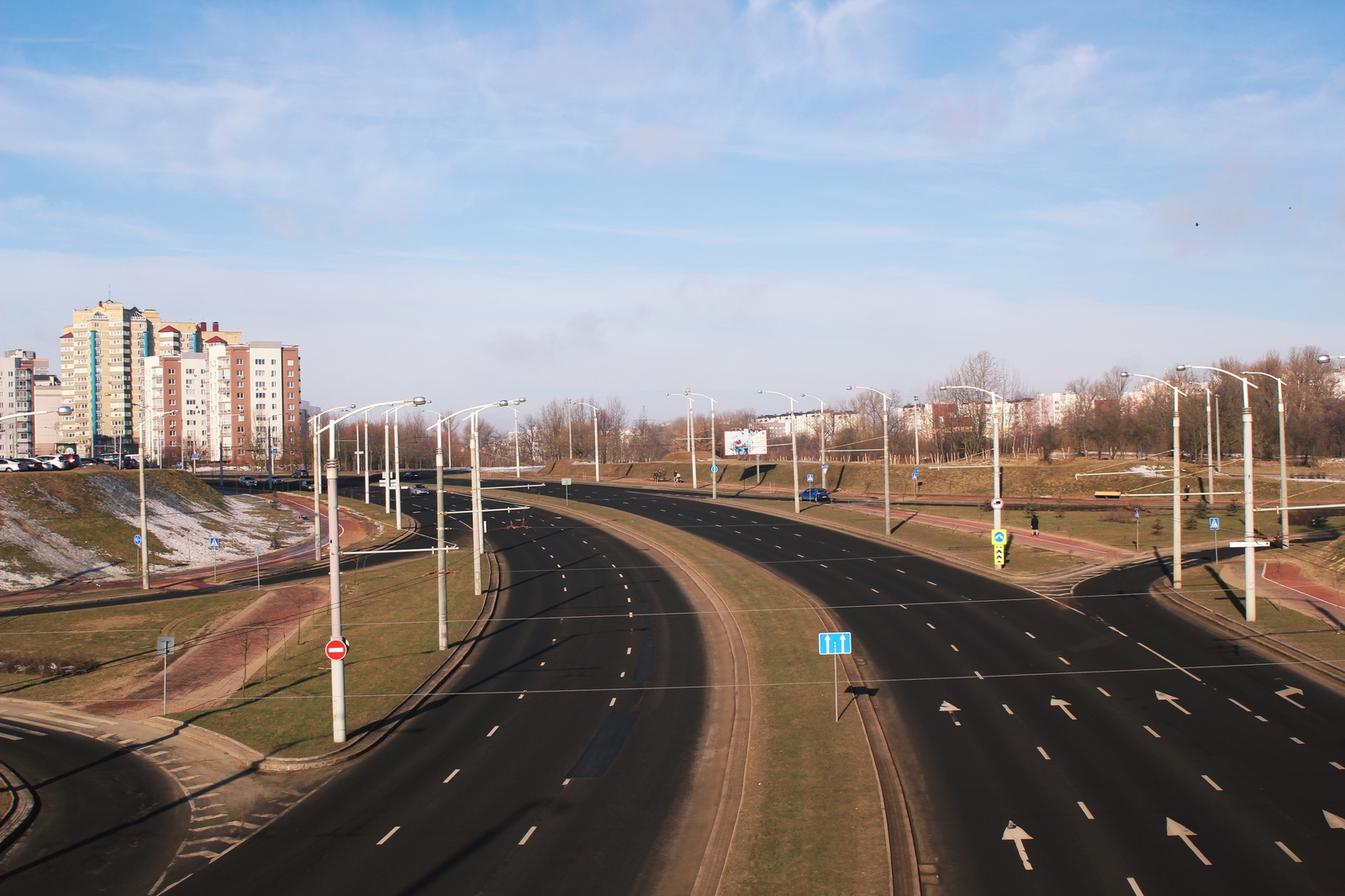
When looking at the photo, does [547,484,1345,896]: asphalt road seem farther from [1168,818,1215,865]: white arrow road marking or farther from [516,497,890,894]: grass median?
[516,497,890,894]: grass median

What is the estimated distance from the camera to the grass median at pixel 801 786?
719 inches

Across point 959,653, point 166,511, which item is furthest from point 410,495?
→ point 959,653

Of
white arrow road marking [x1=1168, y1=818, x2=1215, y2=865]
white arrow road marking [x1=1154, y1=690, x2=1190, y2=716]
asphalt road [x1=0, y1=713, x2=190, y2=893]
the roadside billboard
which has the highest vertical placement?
the roadside billboard

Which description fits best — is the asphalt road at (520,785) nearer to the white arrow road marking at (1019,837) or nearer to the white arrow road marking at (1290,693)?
the white arrow road marking at (1019,837)

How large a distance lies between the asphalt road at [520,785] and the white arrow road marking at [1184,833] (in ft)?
33.6

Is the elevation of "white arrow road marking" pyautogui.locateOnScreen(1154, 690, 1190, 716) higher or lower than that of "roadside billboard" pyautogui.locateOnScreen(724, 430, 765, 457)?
lower

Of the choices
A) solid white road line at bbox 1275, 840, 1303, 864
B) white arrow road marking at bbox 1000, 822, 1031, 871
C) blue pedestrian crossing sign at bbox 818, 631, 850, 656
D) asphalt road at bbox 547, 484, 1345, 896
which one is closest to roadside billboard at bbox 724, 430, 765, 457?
asphalt road at bbox 547, 484, 1345, 896

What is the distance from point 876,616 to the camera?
40812mm

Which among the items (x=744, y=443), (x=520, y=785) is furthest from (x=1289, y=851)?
(x=744, y=443)

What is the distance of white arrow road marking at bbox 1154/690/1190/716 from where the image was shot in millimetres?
27109

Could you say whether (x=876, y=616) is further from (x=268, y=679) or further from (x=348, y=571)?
(x=348, y=571)

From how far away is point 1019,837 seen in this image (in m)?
19.2

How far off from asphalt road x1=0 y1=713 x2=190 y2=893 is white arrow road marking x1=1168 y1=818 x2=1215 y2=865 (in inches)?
792

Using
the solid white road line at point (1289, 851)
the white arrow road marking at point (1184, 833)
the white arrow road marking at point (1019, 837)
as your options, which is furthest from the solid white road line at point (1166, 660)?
the white arrow road marking at point (1019, 837)
